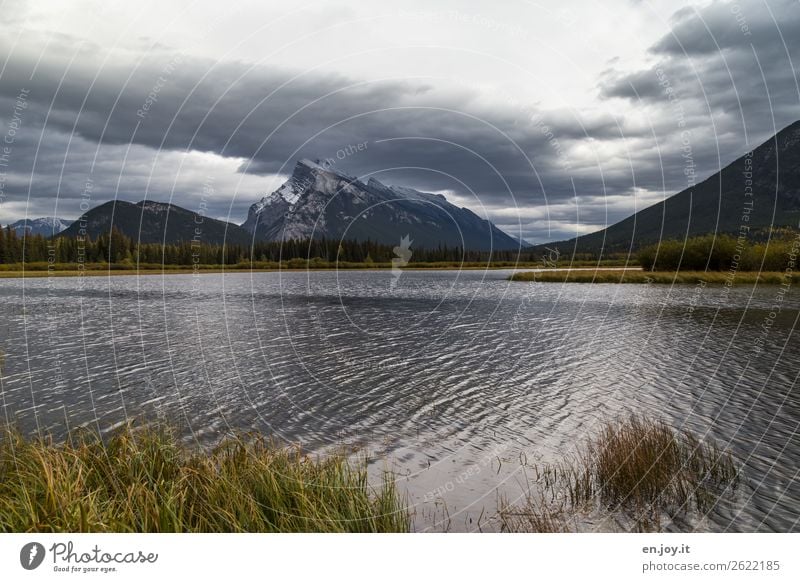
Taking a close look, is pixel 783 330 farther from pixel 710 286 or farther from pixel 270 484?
pixel 710 286

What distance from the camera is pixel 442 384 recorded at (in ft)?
77.5

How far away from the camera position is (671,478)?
12188mm

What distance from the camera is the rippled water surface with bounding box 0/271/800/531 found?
13.9 metres

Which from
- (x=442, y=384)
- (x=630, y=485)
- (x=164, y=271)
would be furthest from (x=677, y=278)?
(x=164, y=271)

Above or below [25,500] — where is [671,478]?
below

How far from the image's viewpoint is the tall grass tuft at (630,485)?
1082cm

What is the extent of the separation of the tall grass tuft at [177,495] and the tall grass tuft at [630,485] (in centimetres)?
355

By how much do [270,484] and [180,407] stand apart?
38.1ft

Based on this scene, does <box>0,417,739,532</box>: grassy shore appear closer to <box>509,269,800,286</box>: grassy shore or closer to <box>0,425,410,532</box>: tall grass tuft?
<box>0,425,410,532</box>: tall grass tuft

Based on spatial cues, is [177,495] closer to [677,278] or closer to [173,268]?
[677,278]

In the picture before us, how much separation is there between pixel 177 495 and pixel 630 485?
9.94 meters

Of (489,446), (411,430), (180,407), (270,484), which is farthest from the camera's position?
(180,407)

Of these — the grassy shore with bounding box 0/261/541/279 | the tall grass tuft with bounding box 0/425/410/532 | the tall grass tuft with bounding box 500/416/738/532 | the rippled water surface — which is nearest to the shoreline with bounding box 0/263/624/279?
the grassy shore with bounding box 0/261/541/279
